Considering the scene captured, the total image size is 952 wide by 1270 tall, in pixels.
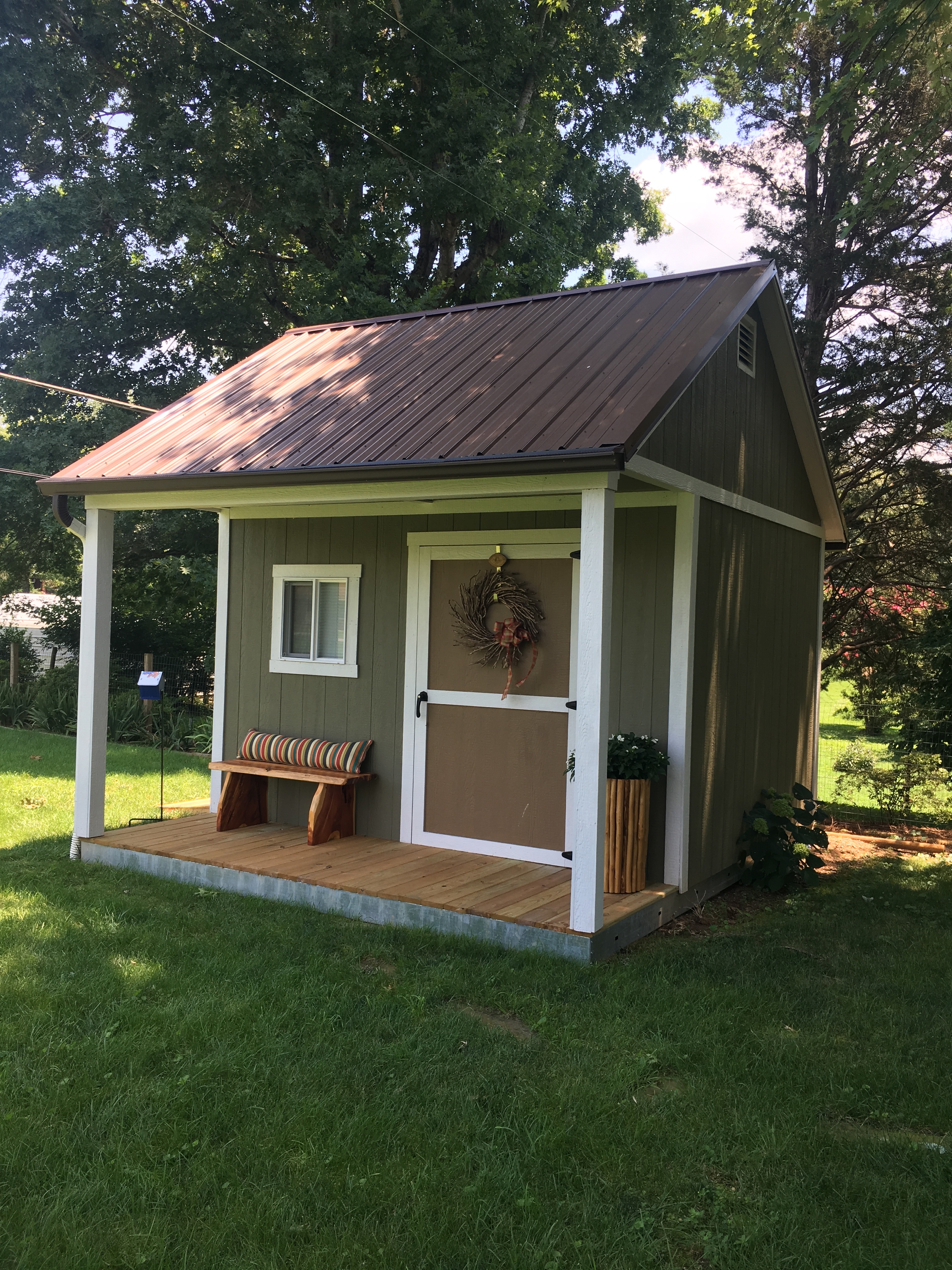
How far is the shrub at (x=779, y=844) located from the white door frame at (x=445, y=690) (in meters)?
1.43

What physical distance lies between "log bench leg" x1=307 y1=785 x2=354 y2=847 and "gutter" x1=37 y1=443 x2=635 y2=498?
213cm


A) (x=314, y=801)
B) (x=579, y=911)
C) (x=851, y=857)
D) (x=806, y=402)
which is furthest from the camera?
(x=851, y=857)

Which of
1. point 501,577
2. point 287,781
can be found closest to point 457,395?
point 501,577

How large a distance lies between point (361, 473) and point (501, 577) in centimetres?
142

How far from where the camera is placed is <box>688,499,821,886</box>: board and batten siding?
237 inches

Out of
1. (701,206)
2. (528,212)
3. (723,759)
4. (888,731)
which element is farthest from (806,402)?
(528,212)

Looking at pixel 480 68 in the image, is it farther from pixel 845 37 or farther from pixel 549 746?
pixel 549 746

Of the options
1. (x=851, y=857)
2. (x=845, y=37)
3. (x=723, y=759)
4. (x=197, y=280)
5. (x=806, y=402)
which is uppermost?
(x=197, y=280)

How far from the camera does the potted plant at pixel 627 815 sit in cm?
552

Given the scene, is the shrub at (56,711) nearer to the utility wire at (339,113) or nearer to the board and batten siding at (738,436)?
the utility wire at (339,113)

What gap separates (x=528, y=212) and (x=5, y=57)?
7944mm

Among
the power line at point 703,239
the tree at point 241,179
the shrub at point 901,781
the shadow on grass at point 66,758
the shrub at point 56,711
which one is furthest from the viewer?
the tree at point 241,179

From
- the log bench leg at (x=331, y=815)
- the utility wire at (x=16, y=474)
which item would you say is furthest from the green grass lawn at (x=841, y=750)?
the utility wire at (x=16, y=474)

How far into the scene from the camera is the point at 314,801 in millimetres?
6543
